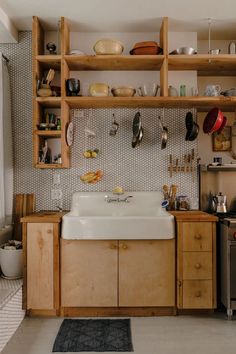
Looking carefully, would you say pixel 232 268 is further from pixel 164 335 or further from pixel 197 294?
pixel 164 335

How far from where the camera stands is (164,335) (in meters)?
2.47

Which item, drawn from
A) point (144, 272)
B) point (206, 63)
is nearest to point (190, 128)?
point (206, 63)

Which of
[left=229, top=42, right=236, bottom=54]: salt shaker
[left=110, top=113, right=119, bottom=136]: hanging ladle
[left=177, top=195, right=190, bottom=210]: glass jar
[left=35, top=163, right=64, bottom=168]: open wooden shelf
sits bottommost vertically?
[left=177, top=195, right=190, bottom=210]: glass jar

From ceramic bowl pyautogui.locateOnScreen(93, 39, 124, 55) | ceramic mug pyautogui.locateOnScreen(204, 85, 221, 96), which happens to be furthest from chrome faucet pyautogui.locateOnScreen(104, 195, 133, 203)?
ceramic bowl pyautogui.locateOnScreen(93, 39, 124, 55)

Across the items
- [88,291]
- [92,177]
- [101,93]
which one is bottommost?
[88,291]

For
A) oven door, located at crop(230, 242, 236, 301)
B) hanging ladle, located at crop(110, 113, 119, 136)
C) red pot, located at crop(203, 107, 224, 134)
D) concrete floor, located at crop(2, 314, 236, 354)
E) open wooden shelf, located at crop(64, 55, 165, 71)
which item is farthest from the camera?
hanging ladle, located at crop(110, 113, 119, 136)

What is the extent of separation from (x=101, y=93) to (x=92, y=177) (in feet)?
2.59

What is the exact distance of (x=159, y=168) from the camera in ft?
10.9

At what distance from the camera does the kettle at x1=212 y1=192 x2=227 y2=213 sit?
10.5 ft

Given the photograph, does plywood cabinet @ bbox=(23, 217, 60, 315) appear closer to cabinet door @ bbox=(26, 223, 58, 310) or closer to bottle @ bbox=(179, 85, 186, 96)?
cabinet door @ bbox=(26, 223, 58, 310)

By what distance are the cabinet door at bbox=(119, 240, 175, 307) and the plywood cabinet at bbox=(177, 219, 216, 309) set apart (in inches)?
3.6

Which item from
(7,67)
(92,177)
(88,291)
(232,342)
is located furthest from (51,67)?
(232,342)

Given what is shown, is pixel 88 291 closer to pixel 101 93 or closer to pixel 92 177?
pixel 92 177

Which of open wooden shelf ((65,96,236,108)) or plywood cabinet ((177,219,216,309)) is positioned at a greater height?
open wooden shelf ((65,96,236,108))
